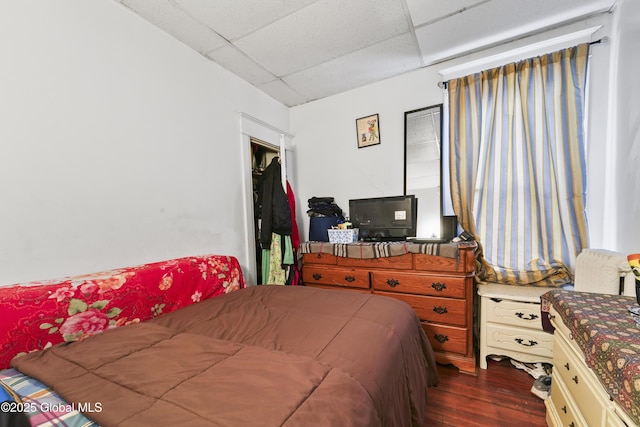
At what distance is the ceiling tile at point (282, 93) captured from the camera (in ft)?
8.54

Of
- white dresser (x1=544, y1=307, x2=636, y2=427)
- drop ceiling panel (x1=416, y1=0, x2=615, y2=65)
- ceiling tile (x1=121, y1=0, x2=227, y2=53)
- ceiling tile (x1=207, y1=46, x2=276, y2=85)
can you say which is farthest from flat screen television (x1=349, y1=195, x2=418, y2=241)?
ceiling tile (x1=121, y1=0, x2=227, y2=53)

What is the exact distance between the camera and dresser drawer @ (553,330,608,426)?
2.72ft

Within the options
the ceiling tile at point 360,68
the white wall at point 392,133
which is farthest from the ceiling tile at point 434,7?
the white wall at point 392,133

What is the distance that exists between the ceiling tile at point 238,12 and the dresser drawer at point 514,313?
8.18 feet

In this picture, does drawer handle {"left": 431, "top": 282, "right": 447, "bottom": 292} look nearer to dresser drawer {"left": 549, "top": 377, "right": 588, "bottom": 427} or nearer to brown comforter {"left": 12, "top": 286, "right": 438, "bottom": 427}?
brown comforter {"left": 12, "top": 286, "right": 438, "bottom": 427}

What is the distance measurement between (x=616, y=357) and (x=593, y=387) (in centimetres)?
29

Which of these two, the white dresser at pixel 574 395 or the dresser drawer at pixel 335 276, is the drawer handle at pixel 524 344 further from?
the dresser drawer at pixel 335 276

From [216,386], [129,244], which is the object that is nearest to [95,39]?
[129,244]

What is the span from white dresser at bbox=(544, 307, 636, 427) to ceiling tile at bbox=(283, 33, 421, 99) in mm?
2145

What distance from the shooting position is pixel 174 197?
1.80 m

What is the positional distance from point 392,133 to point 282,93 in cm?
130

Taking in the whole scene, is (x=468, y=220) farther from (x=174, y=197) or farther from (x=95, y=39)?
(x=95, y=39)

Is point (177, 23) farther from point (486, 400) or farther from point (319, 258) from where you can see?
point (486, 400)

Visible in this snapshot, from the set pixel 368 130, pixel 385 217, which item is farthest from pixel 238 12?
pixel 385 217
